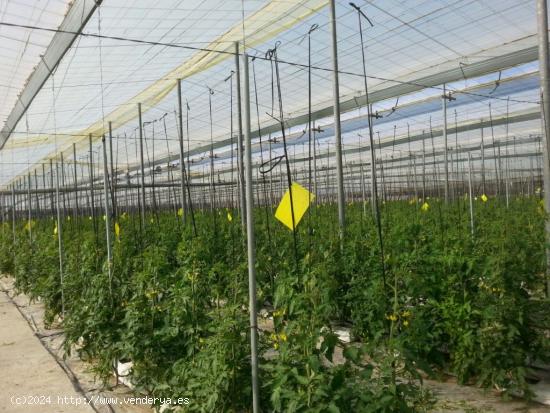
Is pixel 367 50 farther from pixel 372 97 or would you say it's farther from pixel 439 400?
pixel 439 400

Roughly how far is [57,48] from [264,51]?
2.56 meters

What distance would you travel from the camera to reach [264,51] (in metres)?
6.00

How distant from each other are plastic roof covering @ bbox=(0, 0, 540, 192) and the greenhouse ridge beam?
0.44 ft

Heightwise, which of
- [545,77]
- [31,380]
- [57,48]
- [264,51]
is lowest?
[31,380]

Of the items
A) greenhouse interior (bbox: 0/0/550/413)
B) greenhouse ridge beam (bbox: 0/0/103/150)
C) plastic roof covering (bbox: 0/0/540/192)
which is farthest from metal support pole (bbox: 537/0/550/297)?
greenhouse ridge beam (bbox: 0/0/103/150)

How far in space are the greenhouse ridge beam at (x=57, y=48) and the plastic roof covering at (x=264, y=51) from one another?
13 cm

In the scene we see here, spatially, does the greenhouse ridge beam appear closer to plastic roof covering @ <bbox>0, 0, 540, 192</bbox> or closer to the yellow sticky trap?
plastic roof covering @ <bbox>0, 0, 540, 192</bbox>

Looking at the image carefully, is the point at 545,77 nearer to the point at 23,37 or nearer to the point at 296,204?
the point at 296,204

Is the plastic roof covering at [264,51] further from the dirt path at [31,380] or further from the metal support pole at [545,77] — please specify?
the dirt path at [31,380]

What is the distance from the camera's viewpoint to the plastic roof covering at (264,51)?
4.60m

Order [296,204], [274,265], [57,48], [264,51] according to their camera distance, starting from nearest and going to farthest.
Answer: [296,204] → [57,48] → [274,265] → [264,51]

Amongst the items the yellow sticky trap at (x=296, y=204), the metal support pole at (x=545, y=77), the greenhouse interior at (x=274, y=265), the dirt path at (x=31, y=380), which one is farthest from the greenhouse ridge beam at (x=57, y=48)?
the metal support pole at (x=545, y=77)

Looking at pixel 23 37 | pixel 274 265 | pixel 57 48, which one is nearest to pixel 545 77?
pixel 274 265

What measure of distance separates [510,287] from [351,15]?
11.7 ft
